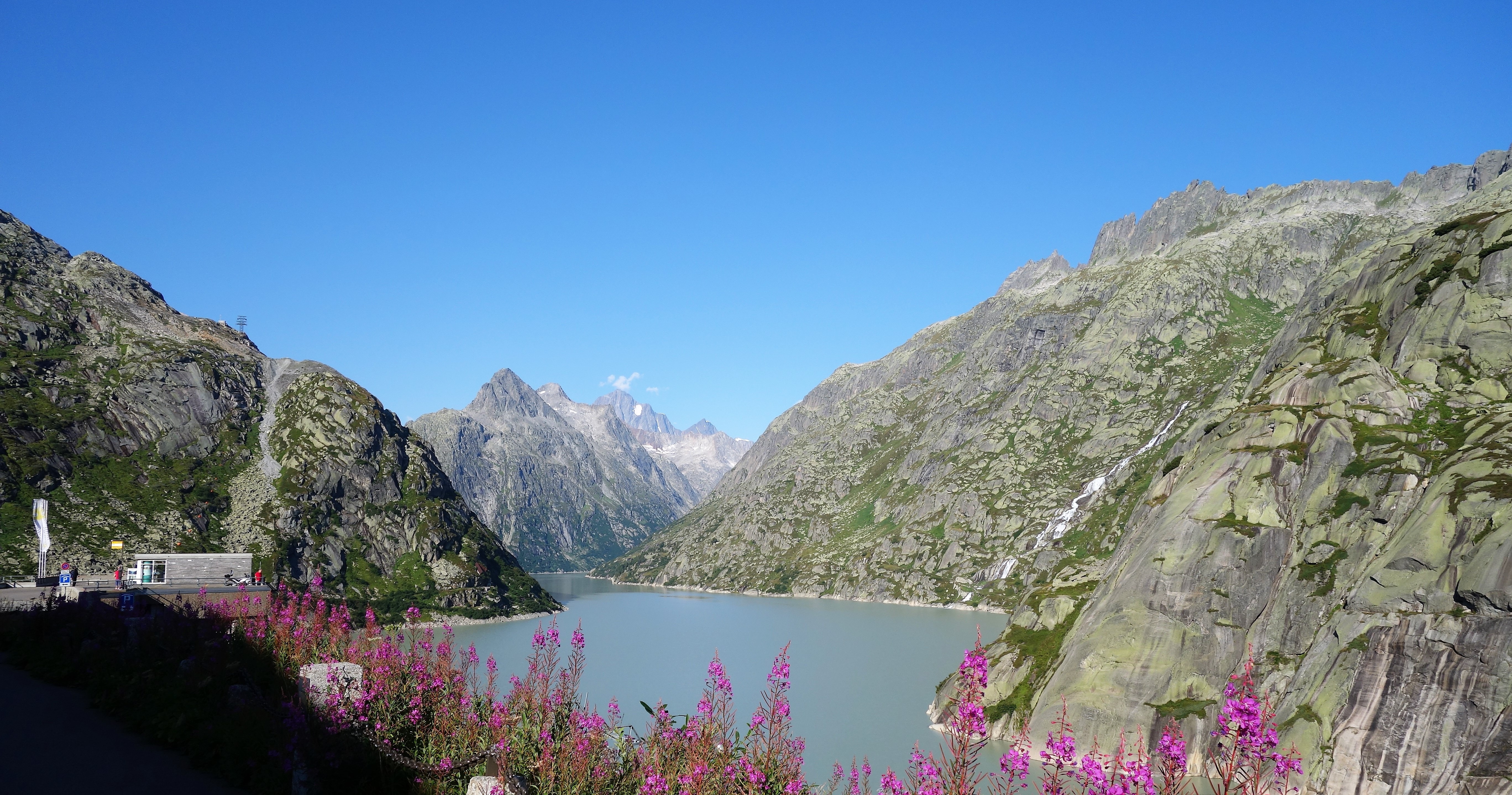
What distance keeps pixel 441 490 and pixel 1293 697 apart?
159924 millimetres

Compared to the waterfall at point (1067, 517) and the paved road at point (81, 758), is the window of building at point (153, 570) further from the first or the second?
the waterfall at point (1067, 517)

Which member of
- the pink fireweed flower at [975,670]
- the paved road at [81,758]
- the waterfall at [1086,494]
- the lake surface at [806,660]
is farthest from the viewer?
the waterfall at [1086,494]

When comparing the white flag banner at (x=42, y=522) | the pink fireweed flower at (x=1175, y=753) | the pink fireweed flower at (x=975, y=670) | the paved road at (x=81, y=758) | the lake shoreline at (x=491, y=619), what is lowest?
the lake shoreline at (x=491, y=619)

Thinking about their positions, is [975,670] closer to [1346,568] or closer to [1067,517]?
[1346,568]

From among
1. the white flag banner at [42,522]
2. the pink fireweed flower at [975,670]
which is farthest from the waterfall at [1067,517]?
the pink fireweed flower at [975,670]

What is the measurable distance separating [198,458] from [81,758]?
148 m

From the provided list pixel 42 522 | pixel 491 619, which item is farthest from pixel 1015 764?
pixel 491 619

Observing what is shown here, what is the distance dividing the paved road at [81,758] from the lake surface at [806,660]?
21856 millimetres

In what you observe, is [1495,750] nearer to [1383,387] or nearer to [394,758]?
[1383,387]

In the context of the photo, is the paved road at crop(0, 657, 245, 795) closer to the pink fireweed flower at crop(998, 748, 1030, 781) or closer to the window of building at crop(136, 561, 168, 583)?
the pink fireweed flower at crop(998, 748, 1030, 781)

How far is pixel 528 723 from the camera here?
15828 millimetres

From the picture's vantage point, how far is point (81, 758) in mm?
15977

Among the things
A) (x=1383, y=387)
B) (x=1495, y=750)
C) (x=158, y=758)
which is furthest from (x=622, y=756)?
(x=1383, y=387)

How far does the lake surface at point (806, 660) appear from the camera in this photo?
60.1 metres
